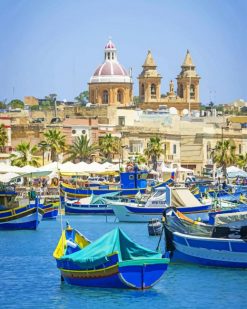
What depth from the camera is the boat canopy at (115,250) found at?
47844mm

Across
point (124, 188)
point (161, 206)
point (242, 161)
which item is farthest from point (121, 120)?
point (161, 206)

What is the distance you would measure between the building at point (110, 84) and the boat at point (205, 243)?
352 feet

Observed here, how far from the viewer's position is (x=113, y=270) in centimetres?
4747

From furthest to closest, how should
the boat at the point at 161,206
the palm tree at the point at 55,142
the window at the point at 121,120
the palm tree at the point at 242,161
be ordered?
1. the window at the point at 121,120
2. the palm tree at the point at 242,161
3. the palm tree at the point at 55,142
4. the boat at the point at 161,206

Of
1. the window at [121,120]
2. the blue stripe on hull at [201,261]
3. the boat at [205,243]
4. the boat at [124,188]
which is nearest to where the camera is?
the boat at [205,243]

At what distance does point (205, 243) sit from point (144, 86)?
419 feet

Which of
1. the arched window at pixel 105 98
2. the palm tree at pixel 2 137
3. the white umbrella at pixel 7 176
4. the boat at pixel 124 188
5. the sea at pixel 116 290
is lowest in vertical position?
the sea at pixel 116 290

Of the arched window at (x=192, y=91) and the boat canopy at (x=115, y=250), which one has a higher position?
the arched window at (x=192, y=91)

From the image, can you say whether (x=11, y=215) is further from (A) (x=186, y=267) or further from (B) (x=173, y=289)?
(B) (x=173, y=289)

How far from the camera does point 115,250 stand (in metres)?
47.8

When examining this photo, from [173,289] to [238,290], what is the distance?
2.38 m

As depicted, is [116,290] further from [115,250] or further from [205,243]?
[205,243]

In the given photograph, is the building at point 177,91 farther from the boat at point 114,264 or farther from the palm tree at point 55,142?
the boat at point 114,264

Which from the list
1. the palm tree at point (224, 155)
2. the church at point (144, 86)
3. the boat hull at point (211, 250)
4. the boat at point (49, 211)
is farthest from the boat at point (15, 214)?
the church at point (144, 86)
